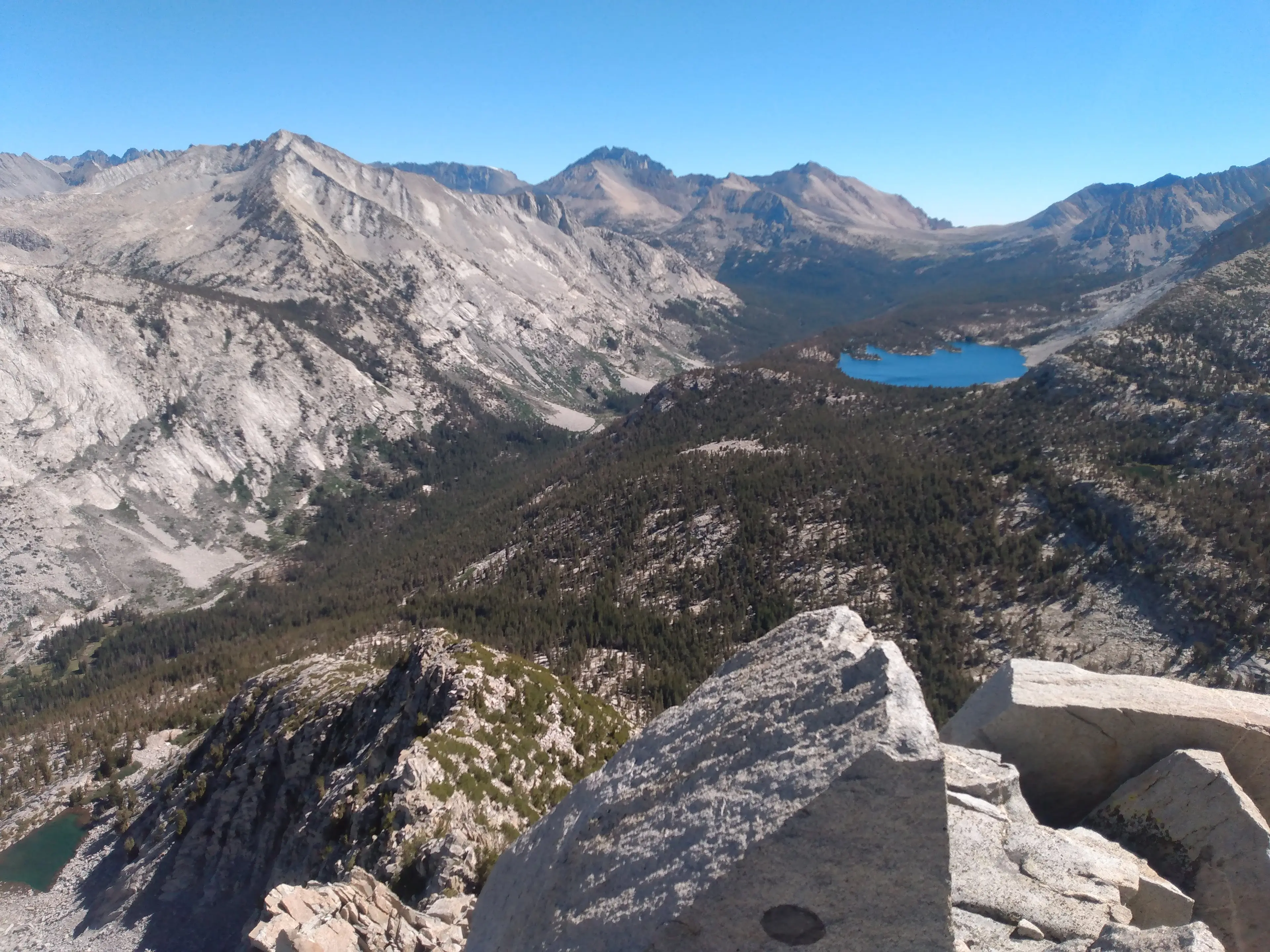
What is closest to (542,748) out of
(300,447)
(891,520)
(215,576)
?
(891,520)

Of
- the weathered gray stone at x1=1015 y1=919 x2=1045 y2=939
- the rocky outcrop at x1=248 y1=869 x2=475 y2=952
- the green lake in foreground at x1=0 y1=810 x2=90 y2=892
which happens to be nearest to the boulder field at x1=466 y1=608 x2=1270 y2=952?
the weathered gray stone at x1=1015 y1=919 x2=1045 y2=939

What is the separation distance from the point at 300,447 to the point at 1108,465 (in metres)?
157

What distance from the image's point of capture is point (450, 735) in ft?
89.4

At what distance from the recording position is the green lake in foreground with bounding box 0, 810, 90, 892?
43.6 metres

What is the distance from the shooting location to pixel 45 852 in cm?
4669

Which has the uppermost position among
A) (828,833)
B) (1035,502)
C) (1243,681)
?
(828,833)

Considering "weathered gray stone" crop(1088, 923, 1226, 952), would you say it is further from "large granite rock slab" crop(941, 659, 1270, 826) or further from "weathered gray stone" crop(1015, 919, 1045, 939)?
"large granite rock slab" crop(941, 659, 1270, 826)

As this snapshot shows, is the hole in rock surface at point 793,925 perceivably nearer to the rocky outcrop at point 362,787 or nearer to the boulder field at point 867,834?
the boulder field at point 867,834

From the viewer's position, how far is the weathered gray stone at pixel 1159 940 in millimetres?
7375

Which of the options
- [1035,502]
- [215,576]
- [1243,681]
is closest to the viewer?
[1243,681]

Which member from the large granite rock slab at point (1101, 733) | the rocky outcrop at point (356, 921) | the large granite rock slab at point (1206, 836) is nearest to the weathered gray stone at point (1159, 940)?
the large granite rock slab at point (1206, 836)

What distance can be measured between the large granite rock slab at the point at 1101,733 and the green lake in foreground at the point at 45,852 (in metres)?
55.0

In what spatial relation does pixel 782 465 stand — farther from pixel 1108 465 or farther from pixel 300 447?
pixel 300 447

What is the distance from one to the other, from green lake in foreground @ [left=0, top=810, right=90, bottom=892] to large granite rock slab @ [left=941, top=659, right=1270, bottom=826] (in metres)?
55.0
